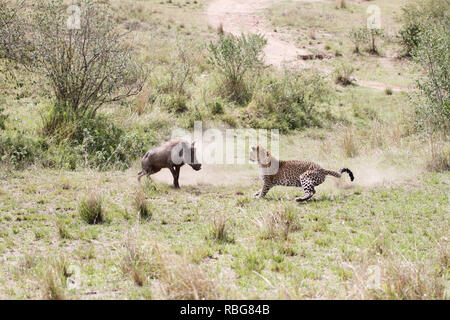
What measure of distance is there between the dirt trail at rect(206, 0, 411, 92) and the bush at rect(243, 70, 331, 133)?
322cm

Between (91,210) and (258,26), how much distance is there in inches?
1010

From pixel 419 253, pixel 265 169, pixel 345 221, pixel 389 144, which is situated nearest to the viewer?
pixel 419 253

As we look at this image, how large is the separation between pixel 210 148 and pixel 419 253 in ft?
31.3

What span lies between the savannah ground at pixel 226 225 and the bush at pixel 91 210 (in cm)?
15

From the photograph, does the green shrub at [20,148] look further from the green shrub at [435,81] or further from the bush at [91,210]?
the green shrub at [435,81]

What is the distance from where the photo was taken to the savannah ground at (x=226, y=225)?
5891 millimetres

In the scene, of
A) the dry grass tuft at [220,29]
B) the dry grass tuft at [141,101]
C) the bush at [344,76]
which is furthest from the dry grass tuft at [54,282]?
the dry grass tuft at [220,29]

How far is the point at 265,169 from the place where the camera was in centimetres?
1058

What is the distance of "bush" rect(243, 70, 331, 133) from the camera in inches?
730

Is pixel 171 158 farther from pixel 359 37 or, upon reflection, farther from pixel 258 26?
pixel 258 26

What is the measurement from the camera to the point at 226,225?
27.3ft

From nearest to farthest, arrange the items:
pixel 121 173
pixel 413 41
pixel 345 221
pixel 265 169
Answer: pixel 345 221 → pixel 265 169 → pixel 121 173 → pixel 413 41
